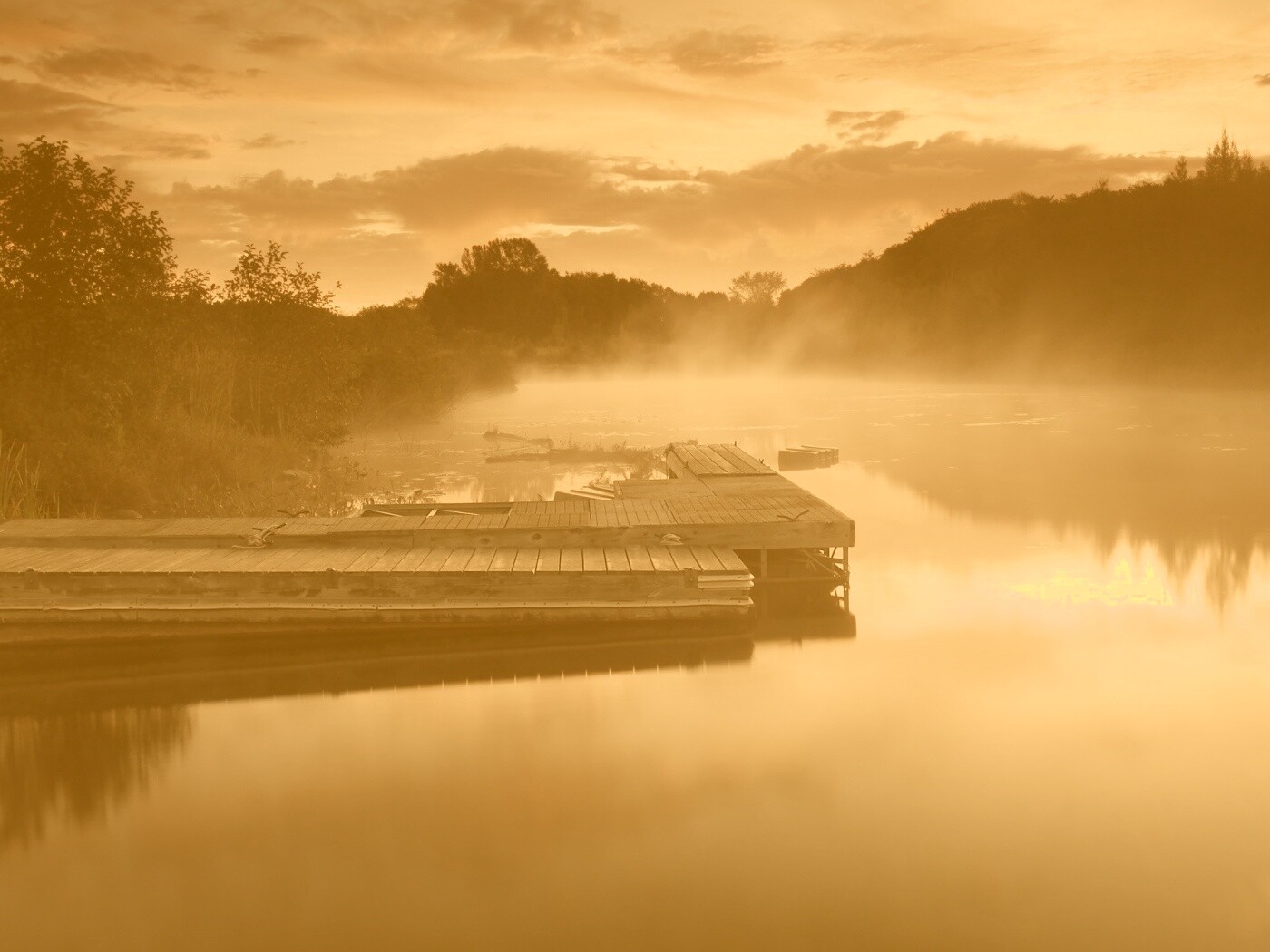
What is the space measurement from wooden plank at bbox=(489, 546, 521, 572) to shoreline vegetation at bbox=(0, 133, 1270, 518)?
5752mm

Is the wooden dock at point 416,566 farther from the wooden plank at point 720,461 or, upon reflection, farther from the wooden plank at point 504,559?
the wooden plank at point 720,461

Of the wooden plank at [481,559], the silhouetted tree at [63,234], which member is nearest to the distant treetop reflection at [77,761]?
the wooden plank at [481,559]

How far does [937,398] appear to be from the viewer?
47000 millimetres

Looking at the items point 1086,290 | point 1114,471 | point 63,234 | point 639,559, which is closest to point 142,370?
point 63,234

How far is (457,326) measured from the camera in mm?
82562

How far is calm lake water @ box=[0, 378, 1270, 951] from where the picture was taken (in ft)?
19.0

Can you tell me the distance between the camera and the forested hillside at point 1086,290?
171 ft

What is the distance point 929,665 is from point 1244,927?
15.0 ft

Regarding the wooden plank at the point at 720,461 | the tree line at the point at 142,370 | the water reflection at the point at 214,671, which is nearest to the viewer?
the water reflection at the point at 214,671

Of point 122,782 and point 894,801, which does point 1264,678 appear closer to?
point 894,801

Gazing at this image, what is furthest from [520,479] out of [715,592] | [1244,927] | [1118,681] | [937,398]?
[937,398]

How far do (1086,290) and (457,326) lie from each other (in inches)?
1681

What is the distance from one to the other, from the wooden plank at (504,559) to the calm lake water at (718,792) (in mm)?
875

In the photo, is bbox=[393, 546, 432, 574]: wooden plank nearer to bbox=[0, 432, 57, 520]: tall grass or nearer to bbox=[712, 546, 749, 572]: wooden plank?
bbox=[712, 546, 749, 572]: wooden plank
